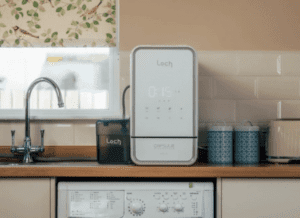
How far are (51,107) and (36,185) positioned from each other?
27.8 inches

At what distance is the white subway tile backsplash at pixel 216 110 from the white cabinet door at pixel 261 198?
56cm

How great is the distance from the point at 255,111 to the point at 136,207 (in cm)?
93

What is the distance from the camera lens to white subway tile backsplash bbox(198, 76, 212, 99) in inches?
68.4

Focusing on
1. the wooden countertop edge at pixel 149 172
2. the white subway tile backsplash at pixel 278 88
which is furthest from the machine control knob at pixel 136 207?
the white subway tile backsplash at pixel 278 88

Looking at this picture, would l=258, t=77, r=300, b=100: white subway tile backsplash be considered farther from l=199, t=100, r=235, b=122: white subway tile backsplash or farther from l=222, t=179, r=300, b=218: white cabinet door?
l=222, t=179, r=300, b=218: white cabinet door

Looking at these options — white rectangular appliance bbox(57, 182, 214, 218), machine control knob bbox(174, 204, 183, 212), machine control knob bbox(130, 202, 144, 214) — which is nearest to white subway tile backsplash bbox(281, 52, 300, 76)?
white rectangular appliance bbox(57, 182, 214, 218)

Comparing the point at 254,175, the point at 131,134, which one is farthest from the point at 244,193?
the point at 131,134

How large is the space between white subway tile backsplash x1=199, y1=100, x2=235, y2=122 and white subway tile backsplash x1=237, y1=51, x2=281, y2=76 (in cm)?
20

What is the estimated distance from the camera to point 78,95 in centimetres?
185

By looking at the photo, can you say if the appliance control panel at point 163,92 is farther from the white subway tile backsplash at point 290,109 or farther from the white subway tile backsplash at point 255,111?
the white subway tile backsplash at point 290,109

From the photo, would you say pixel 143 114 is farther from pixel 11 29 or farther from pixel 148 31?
pixel 11 29

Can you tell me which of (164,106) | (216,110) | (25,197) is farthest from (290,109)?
(25,197)

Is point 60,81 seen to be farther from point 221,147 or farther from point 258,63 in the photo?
point 258,63

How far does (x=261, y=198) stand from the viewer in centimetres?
121
